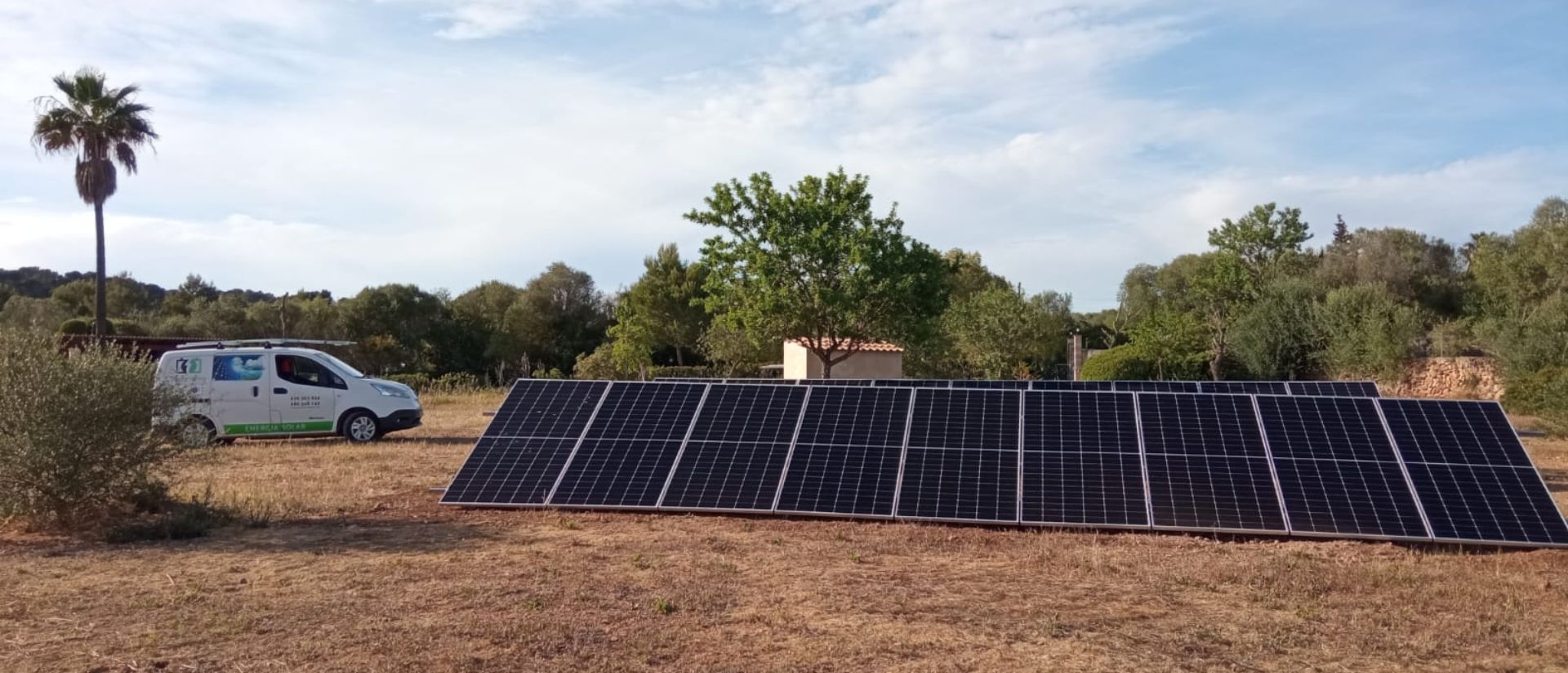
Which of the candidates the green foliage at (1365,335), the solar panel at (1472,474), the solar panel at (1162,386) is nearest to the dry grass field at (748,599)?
the solar panel at (1472,474)

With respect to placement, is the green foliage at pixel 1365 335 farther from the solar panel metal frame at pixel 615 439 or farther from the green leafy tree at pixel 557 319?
the green leafy tree at pixel 557 319

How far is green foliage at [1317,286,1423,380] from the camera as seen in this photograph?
122 feet

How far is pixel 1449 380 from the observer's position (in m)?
36.2

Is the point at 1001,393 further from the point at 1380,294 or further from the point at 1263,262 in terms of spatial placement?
the point at 1263,262

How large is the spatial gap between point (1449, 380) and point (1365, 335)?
278cm

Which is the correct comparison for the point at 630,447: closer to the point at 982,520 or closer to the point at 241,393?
the point at 982,520

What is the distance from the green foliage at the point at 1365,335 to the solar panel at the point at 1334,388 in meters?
21.8

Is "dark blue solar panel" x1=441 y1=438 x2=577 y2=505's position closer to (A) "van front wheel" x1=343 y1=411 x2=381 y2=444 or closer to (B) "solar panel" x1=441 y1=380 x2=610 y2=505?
(B) "solar panel" x1=441 y1=380 x2=610 y2=505

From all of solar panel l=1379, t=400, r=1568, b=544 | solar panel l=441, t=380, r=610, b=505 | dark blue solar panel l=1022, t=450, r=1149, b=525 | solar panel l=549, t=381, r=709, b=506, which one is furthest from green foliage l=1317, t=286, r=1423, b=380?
solar panel l=441, t=380, r=610, b=505

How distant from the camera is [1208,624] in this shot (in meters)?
7.09

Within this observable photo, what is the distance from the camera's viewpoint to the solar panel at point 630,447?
37.3 feet

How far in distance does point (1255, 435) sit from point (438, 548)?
7733 mm

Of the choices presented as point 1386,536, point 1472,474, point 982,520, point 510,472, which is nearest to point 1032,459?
point 982,520

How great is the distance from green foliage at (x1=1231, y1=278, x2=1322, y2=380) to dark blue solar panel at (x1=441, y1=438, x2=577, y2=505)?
33910 mm
